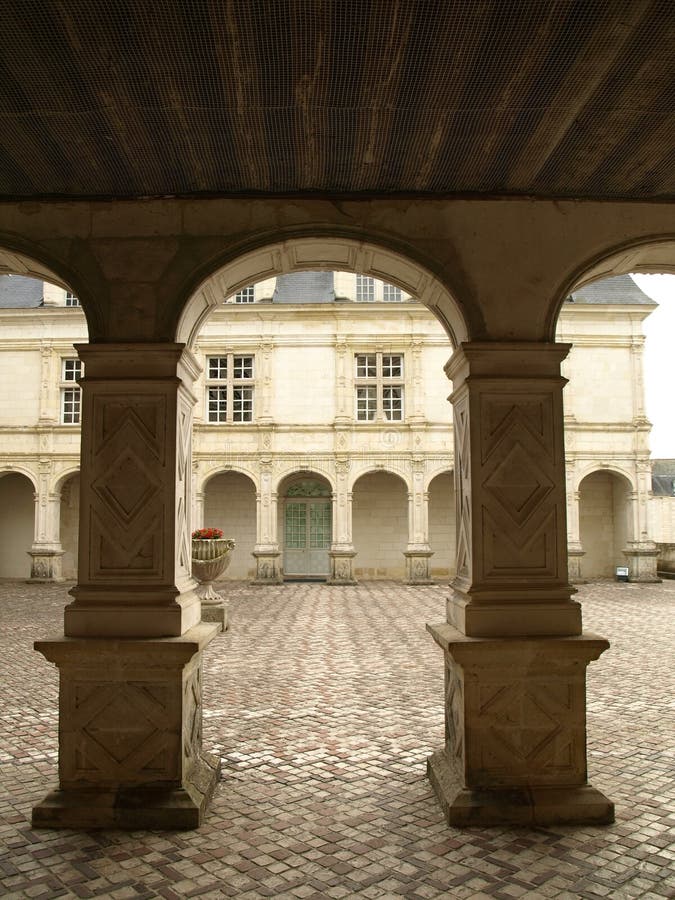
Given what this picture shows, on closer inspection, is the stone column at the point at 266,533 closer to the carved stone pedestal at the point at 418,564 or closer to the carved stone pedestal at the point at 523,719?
the carved stone pedestal at the point at 418,564

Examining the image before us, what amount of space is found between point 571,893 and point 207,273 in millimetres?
3650

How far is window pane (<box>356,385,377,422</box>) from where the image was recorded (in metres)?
20.3

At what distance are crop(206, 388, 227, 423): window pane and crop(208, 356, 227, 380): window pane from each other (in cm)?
38

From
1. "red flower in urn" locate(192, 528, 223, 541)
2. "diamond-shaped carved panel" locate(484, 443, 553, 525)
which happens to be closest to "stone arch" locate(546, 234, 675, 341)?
→ "diamond-shaped carved panel" locate(484, 443, 553, 525)

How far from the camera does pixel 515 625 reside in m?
4.28

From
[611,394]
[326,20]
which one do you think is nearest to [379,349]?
[611,394]

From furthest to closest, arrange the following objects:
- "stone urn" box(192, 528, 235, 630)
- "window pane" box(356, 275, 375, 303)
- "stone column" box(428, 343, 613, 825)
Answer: "window pane" box(356, 275, 375, 303) < "stone urn" box(192, 528, 235, 630) < "stone column" box(428, 343, 613, 825)

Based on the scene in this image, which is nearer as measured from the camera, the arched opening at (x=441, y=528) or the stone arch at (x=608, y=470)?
the stone arch at (x=608, y=470)

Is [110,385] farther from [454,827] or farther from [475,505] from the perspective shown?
[454,827]

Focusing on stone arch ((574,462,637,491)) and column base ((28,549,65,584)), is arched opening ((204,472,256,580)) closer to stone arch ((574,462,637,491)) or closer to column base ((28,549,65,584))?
column base ((28,549,65,584))

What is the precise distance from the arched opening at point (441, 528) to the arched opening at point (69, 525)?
385 inches

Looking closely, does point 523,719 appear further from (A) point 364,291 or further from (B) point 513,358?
(A) point 364,291

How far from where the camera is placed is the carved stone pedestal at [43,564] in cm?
1983

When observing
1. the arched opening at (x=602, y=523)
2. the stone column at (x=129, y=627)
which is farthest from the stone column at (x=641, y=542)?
the stone column at (x=129, y=627)
